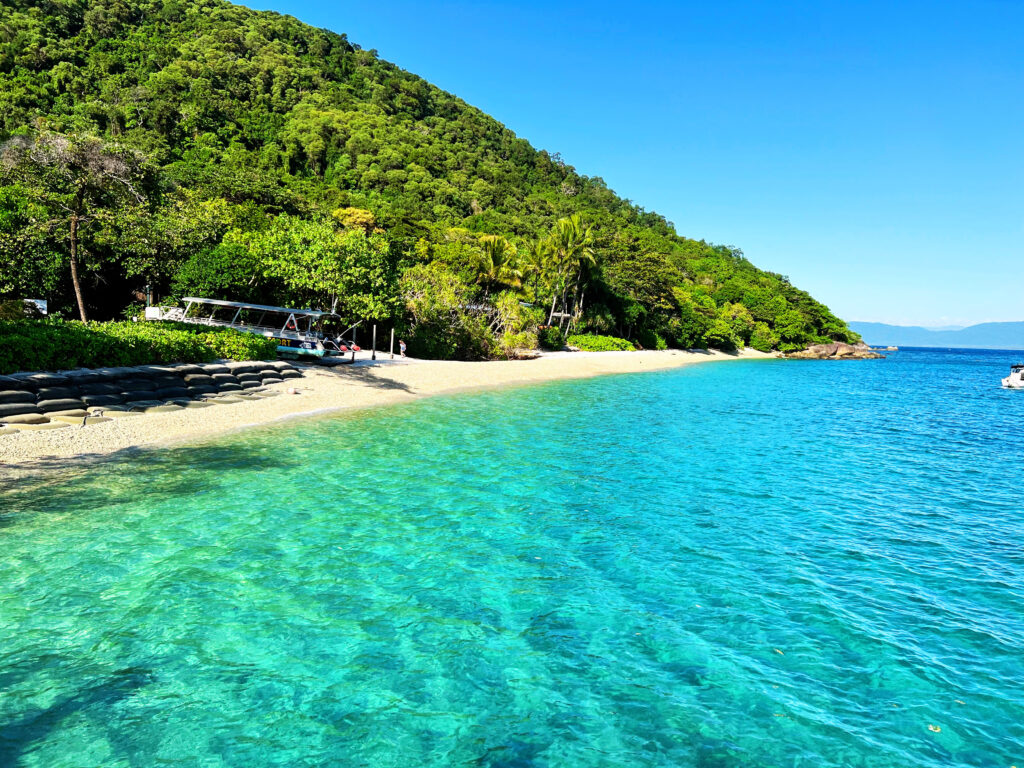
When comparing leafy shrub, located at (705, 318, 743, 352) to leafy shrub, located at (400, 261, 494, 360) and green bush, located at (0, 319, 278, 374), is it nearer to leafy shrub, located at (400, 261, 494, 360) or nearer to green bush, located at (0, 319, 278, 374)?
leafy shrub, located at (400, 261, 494, 360)

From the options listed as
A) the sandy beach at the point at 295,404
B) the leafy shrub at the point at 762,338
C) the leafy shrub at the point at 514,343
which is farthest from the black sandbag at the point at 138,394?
the leafy shrub at the point at 762,338

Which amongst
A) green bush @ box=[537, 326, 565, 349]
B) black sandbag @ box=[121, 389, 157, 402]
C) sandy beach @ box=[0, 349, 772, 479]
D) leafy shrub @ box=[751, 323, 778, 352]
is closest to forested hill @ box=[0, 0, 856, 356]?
leafy shrub @ box=[751, 323, 778, 352]

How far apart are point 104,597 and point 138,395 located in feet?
39.8

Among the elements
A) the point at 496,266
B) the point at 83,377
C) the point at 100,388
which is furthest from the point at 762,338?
the point at 83,377

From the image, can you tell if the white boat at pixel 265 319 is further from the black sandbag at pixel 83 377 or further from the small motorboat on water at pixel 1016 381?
the small motorboat on water at pixel 1016 381

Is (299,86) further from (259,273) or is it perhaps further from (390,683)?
(390,683)

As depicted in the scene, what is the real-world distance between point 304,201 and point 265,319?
31.0 m

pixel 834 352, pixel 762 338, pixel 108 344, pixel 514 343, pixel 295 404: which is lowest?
pixel 295 404

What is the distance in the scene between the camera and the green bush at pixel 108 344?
47.3ft

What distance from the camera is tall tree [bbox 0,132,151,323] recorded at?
18.2m

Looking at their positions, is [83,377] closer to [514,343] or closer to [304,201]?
[514,343]

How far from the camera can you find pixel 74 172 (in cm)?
1878

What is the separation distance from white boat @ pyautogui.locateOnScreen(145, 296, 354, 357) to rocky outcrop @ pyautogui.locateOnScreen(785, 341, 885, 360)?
3710 inches

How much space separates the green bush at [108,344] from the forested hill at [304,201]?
4407mm
